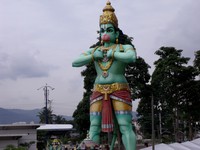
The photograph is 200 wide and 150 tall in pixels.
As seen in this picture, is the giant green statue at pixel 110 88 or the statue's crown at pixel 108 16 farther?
the statue's crown at pixel 108 16

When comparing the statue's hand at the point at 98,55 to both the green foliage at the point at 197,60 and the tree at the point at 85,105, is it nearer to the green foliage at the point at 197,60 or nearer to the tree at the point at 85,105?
the tree at the point at 85,105

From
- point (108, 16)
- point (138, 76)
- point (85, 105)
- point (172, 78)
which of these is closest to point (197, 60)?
point (172, 78)

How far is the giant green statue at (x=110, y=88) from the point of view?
729cm

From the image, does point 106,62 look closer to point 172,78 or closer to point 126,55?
point 126,55

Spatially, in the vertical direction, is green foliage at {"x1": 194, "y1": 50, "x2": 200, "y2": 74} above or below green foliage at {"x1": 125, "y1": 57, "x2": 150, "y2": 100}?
above

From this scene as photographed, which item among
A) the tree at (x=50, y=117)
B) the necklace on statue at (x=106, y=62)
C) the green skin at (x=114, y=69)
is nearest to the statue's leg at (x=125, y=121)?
the green skin at (x=114, y=69)

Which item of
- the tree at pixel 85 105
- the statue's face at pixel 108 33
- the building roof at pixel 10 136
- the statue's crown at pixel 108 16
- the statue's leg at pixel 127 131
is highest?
the statue's crown at pixel 108 16

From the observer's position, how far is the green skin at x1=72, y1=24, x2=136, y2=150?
7.16 meters

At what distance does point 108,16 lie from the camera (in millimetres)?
7648

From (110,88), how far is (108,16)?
1.50 meters

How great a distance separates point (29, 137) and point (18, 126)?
94cm

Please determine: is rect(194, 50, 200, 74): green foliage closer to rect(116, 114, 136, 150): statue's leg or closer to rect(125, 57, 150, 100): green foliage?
rect(125, 57, 150, 100): green foliage

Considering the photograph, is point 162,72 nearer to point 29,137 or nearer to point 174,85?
point 174,85

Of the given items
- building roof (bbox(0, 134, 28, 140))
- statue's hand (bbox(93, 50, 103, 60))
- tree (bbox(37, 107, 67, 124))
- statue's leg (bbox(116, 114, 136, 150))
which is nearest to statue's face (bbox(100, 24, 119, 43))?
statue's hand (bbox(93, 50, 103, 60))
